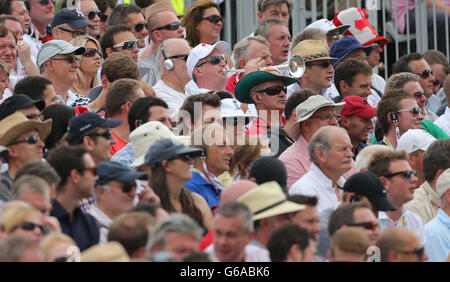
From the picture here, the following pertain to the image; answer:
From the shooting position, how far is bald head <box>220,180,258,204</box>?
23.2 ft

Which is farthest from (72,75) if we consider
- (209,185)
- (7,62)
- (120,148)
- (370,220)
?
(370,220)

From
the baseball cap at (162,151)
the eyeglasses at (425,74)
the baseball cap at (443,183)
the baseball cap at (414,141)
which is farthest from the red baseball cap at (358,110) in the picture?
the baseball cap at (162,151)

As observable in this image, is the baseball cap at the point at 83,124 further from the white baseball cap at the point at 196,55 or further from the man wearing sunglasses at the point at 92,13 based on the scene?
the man wearing sunglasses at the point at 92,13

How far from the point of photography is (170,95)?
10328mm

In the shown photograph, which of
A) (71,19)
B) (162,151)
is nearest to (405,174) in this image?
(162,151)

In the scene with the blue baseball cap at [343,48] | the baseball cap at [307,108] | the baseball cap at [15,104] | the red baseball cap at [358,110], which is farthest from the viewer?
the blue baseball cap at [343,48]

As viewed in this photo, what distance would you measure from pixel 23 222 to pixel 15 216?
53 millimetres

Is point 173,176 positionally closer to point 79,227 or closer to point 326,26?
point 79,227

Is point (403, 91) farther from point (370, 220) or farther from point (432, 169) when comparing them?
point (370, 220)

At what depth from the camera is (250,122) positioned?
9625mm

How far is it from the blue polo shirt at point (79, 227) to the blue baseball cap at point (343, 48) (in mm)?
5390

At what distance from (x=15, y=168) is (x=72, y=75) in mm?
2471

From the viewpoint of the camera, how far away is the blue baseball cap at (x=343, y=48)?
11766 millimetres

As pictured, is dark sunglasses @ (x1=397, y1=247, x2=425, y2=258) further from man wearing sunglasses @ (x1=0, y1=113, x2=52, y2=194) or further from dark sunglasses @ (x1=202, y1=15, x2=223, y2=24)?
dark sunglasses @ (x1=202, y1=15, x2=223, y2=24)
